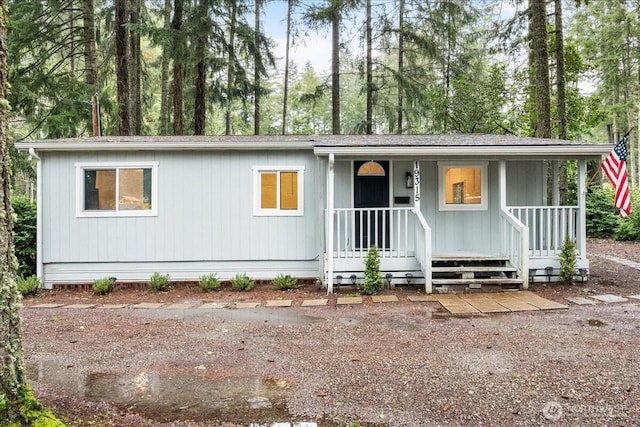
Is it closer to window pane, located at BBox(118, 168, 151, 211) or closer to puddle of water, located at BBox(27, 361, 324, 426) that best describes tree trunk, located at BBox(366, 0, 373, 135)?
window pane, located at BBox(118, 168, 151, 211)

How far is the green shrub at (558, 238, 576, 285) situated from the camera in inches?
288

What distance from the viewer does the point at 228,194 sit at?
8.16 m

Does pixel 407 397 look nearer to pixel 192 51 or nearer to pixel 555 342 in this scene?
pixel 555 342

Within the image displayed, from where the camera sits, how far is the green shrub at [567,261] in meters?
7.32

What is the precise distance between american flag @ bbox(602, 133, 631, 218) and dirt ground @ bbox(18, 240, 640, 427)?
3423 mm

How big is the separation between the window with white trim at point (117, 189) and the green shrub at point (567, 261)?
24.5ft

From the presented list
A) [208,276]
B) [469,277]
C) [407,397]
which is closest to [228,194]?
[208,276]

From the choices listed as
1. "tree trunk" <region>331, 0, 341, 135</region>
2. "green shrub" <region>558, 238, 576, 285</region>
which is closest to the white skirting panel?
"green shrub" <region>558, 238, 576, 285</region>

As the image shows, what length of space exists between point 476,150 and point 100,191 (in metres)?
6.94

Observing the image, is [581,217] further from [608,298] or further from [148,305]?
[148,305]

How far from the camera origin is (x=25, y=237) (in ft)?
26.5

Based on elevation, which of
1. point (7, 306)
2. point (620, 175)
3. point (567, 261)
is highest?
point (620, 175)

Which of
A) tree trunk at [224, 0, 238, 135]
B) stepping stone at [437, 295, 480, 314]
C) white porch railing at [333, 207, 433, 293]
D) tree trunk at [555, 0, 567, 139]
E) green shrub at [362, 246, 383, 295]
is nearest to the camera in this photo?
stepping stone at [437, 295, 480, 314]

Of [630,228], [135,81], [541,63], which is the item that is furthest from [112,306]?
[630,228]
